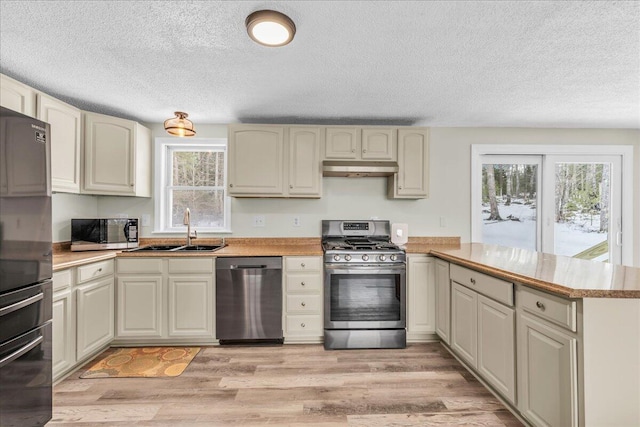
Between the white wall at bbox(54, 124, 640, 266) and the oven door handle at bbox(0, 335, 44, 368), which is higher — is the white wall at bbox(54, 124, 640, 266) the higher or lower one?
the higher one

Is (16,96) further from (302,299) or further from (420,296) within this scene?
(420,296)

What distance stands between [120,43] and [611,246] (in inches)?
202

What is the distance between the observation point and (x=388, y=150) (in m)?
3.01

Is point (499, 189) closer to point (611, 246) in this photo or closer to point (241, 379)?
point (611, 246)

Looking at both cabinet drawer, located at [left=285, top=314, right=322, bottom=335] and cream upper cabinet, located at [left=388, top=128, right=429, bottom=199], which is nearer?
cabinet drawer, located at [left=285, top=314, right=322, bottom=335]

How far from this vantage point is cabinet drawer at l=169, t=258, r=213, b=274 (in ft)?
8.63

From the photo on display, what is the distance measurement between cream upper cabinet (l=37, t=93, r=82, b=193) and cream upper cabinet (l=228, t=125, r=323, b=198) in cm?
130

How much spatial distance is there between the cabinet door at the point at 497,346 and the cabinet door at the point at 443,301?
473mm

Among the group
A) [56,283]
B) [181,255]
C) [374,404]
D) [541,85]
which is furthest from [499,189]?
[56,283]

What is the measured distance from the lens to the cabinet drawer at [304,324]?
2691 millimetres

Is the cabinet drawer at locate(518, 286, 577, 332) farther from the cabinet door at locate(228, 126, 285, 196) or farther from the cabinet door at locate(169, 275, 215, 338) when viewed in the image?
the cabinet door at locate(169, 275, 215, 338)

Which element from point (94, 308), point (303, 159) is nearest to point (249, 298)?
point (94, 308)

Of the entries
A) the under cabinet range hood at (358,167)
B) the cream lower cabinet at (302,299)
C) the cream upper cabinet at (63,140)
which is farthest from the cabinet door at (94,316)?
the under cabinet range hood at (358,167)

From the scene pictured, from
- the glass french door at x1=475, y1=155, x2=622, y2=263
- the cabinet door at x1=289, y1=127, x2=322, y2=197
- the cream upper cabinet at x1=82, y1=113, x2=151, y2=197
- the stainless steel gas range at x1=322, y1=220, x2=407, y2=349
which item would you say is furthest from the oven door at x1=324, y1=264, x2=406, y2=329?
the cream upper cabinet at x1=82, y1=113, x2=151, y2=197
